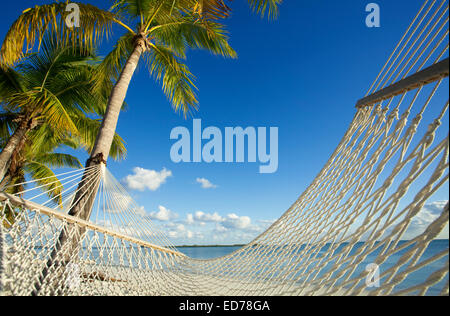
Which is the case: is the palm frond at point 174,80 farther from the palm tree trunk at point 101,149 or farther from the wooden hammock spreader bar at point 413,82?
the wooden hammock spreader bar at point 413,82

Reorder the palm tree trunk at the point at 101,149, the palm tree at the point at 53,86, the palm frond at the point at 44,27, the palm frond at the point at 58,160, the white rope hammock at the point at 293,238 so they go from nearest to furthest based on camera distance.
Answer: the white rope hammock at the point at 293,238
the palm tree trunk at the point at 101,149
the palm frond at the point at 44,27
the palm tree at the point at 53,86
the palm frond at the point at 58,160

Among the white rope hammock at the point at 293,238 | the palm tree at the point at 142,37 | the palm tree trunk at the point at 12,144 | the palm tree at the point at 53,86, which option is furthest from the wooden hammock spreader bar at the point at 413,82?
the palm tree trunk at the point at 12,144

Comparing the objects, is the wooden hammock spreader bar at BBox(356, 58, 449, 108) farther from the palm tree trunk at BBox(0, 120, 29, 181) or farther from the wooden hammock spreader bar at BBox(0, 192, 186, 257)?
the palm tree trunk at BBox(0, 120, 29, 181)

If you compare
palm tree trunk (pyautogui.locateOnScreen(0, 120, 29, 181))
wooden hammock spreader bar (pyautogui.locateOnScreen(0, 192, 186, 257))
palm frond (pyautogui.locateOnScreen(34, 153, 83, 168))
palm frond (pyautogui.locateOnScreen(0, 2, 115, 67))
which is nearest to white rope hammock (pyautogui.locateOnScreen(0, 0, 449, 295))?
wooden hammock spreader bar (pyautogui.locateOnScreen(0, 192, 186, 257))

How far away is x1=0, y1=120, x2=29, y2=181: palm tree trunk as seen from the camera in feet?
11.7

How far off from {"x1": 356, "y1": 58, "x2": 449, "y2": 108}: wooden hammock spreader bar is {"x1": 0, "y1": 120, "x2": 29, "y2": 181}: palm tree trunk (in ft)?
14.8

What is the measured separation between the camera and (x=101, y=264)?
1.70 meters

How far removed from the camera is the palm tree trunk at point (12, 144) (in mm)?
3557

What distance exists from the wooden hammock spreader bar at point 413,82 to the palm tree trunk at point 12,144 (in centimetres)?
451

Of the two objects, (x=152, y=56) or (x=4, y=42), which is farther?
(x=152, y=56)

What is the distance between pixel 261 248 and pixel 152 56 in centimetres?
304
